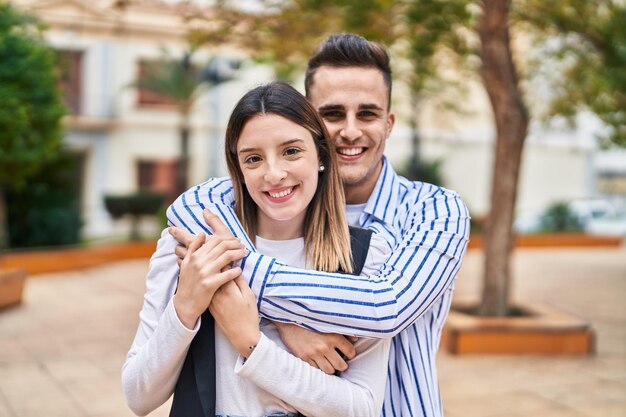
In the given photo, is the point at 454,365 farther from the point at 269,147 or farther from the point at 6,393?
the point at 269,147

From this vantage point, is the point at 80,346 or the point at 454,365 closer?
the point at 454,365

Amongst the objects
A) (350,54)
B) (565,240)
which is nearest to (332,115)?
(350,54)

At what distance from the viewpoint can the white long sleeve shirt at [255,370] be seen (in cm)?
156

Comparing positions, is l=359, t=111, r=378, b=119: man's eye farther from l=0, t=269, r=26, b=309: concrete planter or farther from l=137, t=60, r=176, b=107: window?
l=137, t=60, r=176, b=107: window

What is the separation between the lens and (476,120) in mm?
25031

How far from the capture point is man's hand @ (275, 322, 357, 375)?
5.29ft

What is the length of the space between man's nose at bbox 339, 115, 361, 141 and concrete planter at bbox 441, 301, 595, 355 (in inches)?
181

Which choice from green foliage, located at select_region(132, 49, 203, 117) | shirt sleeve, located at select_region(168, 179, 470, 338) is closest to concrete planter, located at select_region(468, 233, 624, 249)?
green foliage, located at select_region(132, 49, 203, 117)

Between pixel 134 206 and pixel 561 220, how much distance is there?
11.2m

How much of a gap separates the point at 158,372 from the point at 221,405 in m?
0.17

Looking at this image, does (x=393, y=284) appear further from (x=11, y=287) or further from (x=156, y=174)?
(x=156, y=174)

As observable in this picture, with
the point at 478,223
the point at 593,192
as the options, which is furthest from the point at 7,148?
the point at 593,192

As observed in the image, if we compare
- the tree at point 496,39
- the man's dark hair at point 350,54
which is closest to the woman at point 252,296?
the man's dark hair at point 350,54

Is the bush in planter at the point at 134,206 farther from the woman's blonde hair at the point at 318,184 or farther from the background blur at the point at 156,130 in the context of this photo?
the woman's blonde hair at the point at 318,184
